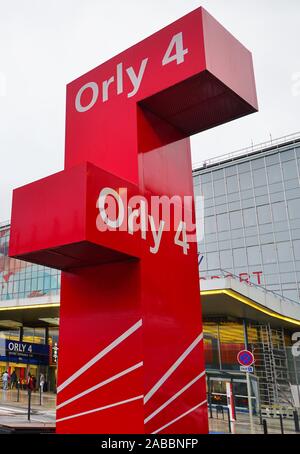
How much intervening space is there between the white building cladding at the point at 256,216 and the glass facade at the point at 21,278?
21063mm

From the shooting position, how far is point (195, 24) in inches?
229

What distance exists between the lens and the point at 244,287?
17.5 metres

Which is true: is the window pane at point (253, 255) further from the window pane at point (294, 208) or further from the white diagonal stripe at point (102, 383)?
the white diagonal stripe at point (102, 383)

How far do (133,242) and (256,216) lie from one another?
33.3 m

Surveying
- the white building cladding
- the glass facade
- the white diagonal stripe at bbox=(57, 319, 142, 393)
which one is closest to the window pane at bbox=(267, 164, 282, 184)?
the white building cladding

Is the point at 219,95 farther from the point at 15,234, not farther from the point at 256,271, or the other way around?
the point at 256,271

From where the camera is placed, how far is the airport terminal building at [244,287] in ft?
65.0

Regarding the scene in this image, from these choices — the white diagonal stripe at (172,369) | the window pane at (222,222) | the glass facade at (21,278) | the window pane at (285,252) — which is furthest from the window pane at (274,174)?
the white diagonal stripe at (172,369)

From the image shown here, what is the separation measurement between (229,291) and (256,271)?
2072 cm

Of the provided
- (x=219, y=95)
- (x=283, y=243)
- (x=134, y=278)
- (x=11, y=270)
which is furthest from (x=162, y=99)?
(x=11, y=270)

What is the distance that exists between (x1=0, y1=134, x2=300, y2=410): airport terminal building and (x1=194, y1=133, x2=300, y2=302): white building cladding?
0.27 ft

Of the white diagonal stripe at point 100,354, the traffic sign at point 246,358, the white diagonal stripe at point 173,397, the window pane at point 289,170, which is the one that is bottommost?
the white diagonal stripe at point 173,397

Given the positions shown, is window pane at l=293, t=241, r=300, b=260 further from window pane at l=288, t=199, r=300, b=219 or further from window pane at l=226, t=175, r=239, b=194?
window pane at l=226, t=175, r=239, b=194

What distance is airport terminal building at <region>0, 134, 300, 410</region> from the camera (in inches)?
780
